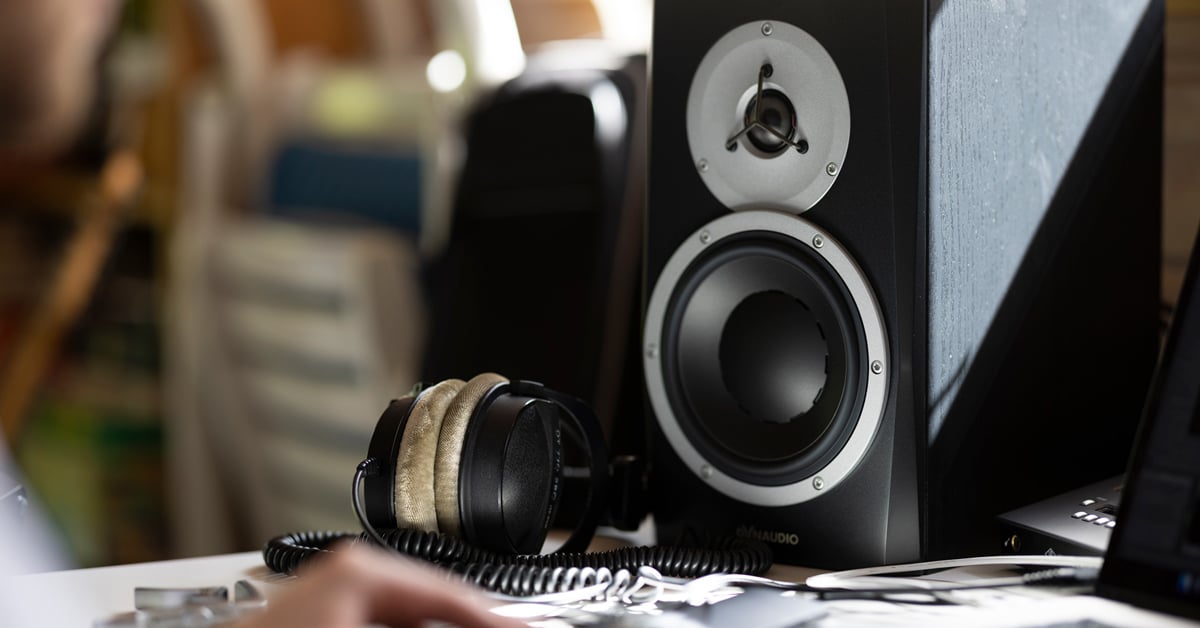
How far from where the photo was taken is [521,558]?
70 cm

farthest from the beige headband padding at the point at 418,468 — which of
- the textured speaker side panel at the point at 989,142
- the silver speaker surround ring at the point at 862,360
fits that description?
the textured speaker side panel at the point at 989,142

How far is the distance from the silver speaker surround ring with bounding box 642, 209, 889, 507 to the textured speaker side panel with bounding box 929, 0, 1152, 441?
0.10 feet

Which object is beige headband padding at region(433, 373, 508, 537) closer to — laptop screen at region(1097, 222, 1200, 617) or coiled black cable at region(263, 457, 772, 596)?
coiled black cable at region(263, 457, 772, 596)

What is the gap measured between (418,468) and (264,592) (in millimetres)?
103

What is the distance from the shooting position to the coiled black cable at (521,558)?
665 millimetres

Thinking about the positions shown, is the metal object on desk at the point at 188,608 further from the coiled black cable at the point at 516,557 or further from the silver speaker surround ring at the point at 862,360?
the silver speaker surround ring at the point at 862,360

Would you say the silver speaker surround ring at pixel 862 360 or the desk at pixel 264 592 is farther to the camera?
the silver speaker surround ring at pixel 862 360

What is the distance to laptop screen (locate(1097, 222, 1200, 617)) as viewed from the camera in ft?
1.93

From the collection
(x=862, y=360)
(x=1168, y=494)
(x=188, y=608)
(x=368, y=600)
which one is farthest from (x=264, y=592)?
(x=1168, y=494)

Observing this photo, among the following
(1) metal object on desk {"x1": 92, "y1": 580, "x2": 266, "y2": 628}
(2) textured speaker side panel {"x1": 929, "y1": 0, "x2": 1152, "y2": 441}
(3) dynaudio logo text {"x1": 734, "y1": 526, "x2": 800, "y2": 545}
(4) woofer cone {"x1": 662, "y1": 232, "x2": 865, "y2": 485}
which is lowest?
(3) dynaudio logo text {"x1": 734, "y1": 526, "x2": 800, "y2": 545}

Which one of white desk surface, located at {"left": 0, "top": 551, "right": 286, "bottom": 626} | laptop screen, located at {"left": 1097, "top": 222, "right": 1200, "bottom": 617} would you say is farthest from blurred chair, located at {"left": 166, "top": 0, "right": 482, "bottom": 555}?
laptop screen, located at {"left": 1097, "top": 222, "right": 1200, "bottom": 617}

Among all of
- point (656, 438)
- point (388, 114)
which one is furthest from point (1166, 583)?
point (388, 114)

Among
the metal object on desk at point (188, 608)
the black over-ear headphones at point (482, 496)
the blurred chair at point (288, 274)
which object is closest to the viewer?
the metal object on desk at point (188, 608)

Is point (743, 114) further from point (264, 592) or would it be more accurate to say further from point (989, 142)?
point (264, 592)
